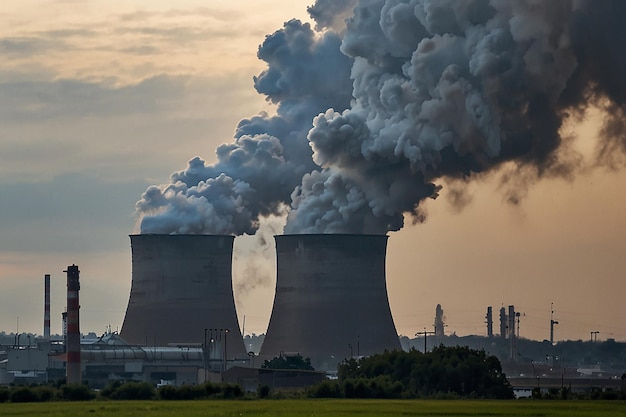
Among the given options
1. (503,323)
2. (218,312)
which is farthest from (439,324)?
(218,312)

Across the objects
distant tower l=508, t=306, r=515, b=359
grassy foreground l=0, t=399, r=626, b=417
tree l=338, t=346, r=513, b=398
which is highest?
distant tower l=508, t=306, r=515, b=359

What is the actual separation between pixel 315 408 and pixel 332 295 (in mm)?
23387

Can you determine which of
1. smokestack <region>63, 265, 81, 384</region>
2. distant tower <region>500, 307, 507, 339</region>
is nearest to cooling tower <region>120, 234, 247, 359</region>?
smokestack <region>63, 265, 81, 384</region>

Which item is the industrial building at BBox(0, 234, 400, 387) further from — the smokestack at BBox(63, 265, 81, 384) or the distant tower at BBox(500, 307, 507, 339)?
the distant tower at BBox(500, 307, 507, 339)

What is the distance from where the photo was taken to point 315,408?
117 feet

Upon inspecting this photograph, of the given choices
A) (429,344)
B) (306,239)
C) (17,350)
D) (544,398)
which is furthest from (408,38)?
(429,344)

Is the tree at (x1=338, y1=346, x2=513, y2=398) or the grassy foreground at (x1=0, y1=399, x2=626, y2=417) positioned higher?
the tree at (x1=338, y1=346, x2=513, y2=398)

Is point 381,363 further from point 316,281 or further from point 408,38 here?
point 408,38

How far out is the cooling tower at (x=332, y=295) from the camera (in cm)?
5903

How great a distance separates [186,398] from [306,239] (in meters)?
16.8

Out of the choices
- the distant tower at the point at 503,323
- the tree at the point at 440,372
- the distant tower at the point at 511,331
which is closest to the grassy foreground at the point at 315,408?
the tree at the point at 440,372

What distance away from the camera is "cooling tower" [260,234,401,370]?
5903 centimetres

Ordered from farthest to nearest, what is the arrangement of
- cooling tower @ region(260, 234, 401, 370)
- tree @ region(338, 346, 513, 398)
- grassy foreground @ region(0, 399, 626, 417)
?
cooling tower @ region(260, 234, 401, 370) < tree @ region(338, 346, 513, 398) < grassy foreground @ region(0, 399, 626, 417)

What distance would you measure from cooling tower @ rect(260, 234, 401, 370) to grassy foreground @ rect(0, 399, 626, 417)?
18051mm
